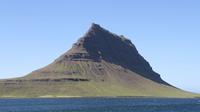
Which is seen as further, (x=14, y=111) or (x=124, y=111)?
(x=14, y=111)

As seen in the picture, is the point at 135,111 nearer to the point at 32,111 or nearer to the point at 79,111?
the point at 79,111

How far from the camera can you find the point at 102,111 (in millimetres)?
154125

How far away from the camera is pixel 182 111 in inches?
6088

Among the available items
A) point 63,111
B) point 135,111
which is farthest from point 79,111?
point 135,111

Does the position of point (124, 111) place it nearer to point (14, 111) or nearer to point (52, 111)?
point (52, 111)

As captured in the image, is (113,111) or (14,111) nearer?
(113,111)

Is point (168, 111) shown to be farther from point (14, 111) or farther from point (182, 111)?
point (14, 111)

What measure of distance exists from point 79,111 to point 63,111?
14.8 ft

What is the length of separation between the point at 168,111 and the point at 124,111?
43.5 feet

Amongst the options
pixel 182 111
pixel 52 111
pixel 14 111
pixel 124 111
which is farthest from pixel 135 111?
pixel 14 111

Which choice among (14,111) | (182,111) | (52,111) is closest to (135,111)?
(182,111)

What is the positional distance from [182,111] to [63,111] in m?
33.5

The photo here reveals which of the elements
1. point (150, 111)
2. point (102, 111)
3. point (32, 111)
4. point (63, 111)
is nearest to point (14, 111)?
point (32, 111)

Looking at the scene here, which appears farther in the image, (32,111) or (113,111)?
(32,111)
